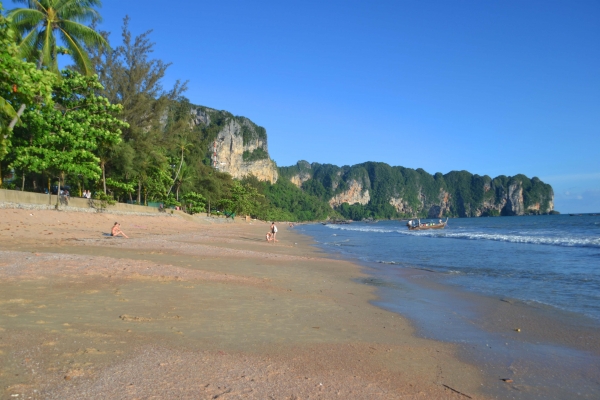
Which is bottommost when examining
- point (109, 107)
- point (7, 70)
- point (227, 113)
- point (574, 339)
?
point (574, 339)

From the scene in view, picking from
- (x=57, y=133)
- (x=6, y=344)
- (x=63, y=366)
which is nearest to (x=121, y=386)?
(x=63, y=366)

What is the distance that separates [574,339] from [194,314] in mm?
5642

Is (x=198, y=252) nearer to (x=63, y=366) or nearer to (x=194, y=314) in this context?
(x=194, y=314)

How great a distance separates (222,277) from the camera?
30.6 ft

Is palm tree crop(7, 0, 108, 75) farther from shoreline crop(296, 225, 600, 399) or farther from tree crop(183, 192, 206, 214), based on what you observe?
tree crop(183, 192, 206, 214)

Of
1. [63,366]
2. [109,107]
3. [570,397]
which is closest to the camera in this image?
[63,366]

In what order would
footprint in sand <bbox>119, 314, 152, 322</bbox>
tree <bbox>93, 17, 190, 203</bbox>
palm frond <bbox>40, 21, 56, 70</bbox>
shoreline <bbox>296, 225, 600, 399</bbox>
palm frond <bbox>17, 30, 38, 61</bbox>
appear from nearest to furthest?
shoreline <bbox>296, 225, 600, 399</bbox> < footprint in sand <bbox>119, 314, 152, 322</bbox> < palm frond <bbox>17, 30, 38, 61</bbox> < palm frond <bbox>40, 21, 56, 70</bbox> < tree <bbox>93, 17, 190, 203</bbox>

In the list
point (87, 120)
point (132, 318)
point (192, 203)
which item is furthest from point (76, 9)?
point (192, 203)

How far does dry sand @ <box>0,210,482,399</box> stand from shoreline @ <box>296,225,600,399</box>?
1.14 feet

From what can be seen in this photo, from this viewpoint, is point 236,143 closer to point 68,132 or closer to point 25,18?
point 68,132

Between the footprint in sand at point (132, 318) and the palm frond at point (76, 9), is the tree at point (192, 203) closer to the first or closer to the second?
the palm frond at point (76, 9)

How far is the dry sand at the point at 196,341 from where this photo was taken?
3.54 meters

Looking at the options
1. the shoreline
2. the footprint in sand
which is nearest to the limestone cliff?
the shoreline

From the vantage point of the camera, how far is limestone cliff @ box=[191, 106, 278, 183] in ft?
480
